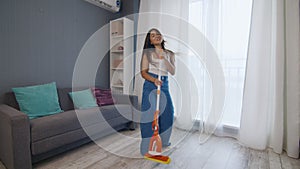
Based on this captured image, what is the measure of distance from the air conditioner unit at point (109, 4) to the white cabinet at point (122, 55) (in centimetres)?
24

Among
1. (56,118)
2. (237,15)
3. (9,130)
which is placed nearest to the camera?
(9,130)

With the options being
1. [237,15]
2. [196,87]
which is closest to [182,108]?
[196,87]

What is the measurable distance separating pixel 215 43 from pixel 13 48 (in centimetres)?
242

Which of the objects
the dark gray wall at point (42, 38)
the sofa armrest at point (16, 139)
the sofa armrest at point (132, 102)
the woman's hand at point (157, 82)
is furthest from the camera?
the sofa armrest at point (132, 102)

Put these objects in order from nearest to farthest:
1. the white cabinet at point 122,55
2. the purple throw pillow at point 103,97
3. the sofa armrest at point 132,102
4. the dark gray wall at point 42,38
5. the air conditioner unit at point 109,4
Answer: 1. the dark gray wall at point 42,38
2. the purple throw pillow at point 103,97
3. the sofa armrest at point 132,102
4. the air conditioner unit at point 109,4
5. the white cabinet at point 122,55

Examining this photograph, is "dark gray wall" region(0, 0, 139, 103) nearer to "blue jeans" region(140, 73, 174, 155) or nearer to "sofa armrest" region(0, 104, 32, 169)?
"sofa armrest" region(0, 104, 32, 169)

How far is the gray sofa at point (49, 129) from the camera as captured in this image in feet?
3.99

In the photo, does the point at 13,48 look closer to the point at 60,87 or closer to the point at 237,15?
the point at 60,87

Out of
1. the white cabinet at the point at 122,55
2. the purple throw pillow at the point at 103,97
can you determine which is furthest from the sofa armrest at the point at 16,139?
the white cabinet at the point at 122,55

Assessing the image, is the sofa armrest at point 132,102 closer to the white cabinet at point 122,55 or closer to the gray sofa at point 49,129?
the gray sofa at point 49,129

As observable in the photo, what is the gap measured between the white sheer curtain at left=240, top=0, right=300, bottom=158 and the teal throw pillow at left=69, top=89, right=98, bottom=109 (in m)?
1.87

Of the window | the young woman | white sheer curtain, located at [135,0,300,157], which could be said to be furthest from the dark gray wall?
the window

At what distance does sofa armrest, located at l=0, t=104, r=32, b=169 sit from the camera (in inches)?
46.8

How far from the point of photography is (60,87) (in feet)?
7.52
